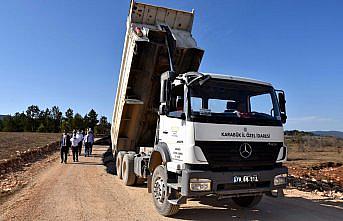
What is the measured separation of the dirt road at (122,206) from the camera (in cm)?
607

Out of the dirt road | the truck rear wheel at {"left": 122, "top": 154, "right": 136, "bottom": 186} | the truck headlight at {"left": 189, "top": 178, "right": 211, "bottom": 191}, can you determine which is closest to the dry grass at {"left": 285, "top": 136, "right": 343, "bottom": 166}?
the dirt road

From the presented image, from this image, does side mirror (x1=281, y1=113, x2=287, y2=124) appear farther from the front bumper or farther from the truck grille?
the front bumper

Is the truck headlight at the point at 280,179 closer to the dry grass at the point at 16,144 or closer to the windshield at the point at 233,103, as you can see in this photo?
the windshield at the point at 233,103

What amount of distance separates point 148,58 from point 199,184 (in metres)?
4.31

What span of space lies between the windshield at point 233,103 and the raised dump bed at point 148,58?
2.81 metres

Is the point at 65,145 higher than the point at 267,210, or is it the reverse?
the point at 65,145

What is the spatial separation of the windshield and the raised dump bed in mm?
2810

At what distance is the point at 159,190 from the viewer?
20.5ft

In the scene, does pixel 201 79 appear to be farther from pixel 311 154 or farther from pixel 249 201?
pixel 311 154

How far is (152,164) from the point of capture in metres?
6.88

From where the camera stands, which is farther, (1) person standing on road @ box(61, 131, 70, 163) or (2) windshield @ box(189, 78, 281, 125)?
(1) person standing on road @ box(61, 131, 70, 163)

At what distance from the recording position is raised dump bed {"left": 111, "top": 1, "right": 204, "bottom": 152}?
8.39 m

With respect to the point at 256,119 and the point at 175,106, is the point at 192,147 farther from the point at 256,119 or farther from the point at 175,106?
the point at 256,119

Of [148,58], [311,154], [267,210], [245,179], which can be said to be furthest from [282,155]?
[311,154]
